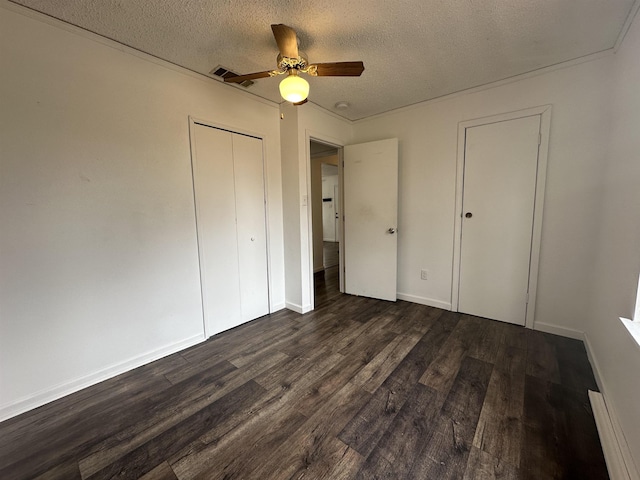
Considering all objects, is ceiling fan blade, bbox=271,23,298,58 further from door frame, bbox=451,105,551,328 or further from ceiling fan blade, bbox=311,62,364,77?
door frame, bbox=451,105,551,328

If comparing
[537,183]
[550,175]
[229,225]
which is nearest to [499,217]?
[537,183]

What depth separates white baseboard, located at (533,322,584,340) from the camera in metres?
2.30

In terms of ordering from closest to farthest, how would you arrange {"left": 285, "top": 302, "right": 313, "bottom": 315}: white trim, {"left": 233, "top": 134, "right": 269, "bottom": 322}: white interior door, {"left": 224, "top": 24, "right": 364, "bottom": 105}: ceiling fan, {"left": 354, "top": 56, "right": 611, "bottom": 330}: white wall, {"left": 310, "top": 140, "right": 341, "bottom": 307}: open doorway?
1. {"left": 224, "top": 24, "right": 364, "bottom": 105}: ceiling fan
2. {"left": 354, "top": 56, "right": 611, "bottom": 330}: white wall
3. {"left": 233, "top": 134, "right": 269, "bottom": 322}: white interior door
4. {"left": 285, "top": 302, "right": 313, "bottom": 315}: white trim
5. {"left": 310, "top": 140, "right": 341, "bottom": 307}: open doorway

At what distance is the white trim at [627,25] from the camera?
1556 millimetres

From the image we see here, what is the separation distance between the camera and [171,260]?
2.20 meters

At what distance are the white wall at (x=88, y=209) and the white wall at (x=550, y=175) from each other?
2.34m

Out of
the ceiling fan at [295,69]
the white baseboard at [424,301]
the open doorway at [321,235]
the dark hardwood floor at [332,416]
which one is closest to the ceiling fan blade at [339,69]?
the ceiling fan at [295,69]

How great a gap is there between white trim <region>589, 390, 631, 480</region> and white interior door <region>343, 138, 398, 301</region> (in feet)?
6.23

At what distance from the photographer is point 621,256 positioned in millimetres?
1549

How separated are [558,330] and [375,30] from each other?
118 inches

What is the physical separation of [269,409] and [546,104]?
11.0ft

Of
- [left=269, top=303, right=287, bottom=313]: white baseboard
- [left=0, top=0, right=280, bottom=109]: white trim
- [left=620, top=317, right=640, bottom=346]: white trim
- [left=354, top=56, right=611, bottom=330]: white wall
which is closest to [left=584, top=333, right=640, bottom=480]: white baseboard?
[left=620, top=317, right=640, bottom=346]: white trim

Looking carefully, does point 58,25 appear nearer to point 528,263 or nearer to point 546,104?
point 546,104

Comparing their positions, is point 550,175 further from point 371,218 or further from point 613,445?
→ point 613,445
